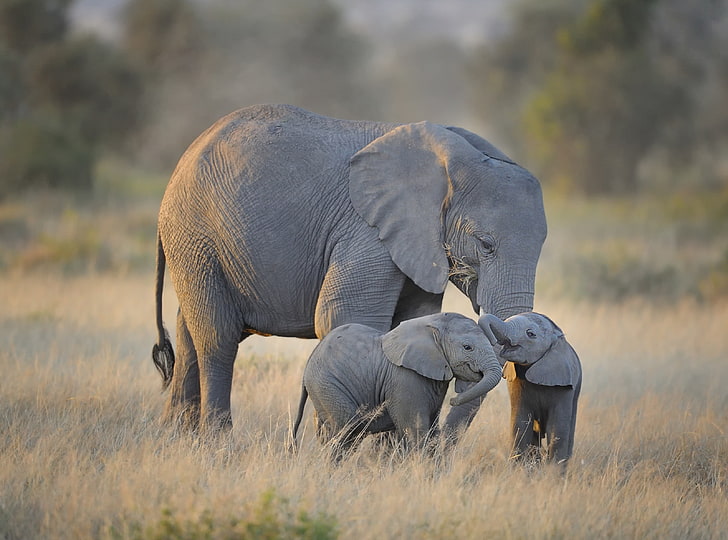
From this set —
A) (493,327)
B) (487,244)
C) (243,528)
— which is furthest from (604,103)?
(243,528)

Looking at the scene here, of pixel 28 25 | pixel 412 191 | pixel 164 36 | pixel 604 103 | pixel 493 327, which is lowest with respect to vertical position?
pixel 493 327

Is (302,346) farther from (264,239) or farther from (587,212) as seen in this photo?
(587,212)

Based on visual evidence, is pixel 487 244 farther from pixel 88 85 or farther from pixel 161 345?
pixel 88 85

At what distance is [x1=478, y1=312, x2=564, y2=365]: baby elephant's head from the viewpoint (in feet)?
20.4

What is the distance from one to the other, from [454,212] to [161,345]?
265cm

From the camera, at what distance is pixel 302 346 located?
437 inches

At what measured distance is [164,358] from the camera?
27.4ft

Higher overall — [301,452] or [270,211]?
[270,211]

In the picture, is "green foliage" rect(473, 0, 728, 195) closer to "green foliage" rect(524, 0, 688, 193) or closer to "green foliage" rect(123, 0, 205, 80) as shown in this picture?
"green foliage" rect(524, 0, 688, 193)

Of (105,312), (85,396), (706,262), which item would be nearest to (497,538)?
(85,396)

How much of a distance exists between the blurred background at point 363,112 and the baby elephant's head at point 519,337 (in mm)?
8646

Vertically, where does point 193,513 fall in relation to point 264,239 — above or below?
below

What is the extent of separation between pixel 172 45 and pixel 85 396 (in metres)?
33.3

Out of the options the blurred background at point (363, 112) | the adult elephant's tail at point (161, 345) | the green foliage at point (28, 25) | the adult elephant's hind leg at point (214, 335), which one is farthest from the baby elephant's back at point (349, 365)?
the green foliage at point (28, 25)
